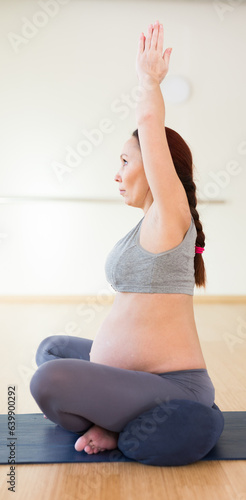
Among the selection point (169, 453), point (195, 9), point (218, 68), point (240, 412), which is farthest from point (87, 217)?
point (169, 453)

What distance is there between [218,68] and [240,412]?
3547 mm

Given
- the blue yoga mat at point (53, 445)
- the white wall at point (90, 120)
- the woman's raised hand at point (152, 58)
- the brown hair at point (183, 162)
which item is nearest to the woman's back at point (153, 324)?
the brown hair at point (183, 162)

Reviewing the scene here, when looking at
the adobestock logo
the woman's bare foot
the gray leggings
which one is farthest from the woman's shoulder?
the adobestock logo

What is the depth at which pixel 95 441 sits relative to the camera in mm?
1437

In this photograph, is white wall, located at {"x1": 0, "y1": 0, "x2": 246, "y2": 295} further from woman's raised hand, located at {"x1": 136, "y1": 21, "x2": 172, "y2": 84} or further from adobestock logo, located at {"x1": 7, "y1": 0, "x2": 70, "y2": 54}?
woman's raised hand, located at {"x1": 136, "y1": 21, "x2": 172, "y2": 84}

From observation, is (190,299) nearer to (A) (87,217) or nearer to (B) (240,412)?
(B) (240,412)

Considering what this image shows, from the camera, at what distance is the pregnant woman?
136 cm

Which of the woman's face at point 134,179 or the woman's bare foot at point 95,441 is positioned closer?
the woman's bare foot at point 95,441

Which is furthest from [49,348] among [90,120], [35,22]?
[35,22]

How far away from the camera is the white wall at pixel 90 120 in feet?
15.1

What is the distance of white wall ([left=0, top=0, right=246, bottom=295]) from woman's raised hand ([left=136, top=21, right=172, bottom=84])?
3237 millimetres

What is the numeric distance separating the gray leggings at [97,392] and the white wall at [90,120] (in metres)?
3.26

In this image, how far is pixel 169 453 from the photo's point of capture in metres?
1.35

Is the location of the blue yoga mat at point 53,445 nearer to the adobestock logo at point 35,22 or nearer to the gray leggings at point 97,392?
the gray leggings at point 97,392
